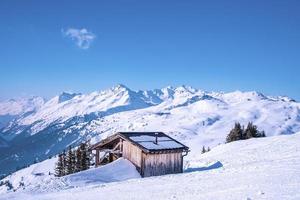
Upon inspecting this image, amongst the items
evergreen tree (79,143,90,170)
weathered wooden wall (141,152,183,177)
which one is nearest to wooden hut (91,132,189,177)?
weathered wooden wall (141,152,183,177)

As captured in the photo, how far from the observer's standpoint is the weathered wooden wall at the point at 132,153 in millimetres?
42719

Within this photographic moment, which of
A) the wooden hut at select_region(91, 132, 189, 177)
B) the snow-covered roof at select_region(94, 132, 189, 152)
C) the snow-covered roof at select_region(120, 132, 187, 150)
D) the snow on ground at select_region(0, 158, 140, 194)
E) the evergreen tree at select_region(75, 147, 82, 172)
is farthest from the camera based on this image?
the evergreen tree at select_region(75, 147, 82, 172)

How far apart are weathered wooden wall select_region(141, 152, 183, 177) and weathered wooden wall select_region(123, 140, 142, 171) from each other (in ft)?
2.11

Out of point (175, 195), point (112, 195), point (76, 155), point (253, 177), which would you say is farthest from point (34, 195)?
point (76, 155)

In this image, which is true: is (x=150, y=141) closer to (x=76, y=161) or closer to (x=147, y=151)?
(x=147, y=151)

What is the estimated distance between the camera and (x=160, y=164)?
43.8m

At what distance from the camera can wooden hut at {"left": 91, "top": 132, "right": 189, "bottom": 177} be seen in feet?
139

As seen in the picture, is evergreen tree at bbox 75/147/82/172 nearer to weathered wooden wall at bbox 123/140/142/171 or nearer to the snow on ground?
weathered wooden wall at bbox 123/140/142/171

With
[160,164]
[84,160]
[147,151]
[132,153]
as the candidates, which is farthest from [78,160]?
[147,151]

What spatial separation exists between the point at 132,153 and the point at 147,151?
2.78m

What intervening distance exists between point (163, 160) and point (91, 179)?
10.3 metres

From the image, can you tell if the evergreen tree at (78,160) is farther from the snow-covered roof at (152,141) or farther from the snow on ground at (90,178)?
the snow on ground at (90,178)

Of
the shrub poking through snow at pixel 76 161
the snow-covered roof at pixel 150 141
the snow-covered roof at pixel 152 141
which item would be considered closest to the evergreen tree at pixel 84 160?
the shrub poking through snow at pixel 76 161

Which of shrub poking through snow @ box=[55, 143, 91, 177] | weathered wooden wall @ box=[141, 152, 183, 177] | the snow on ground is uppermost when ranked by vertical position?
shrub poking through snow @ box=[55, 143, 91, 177]
